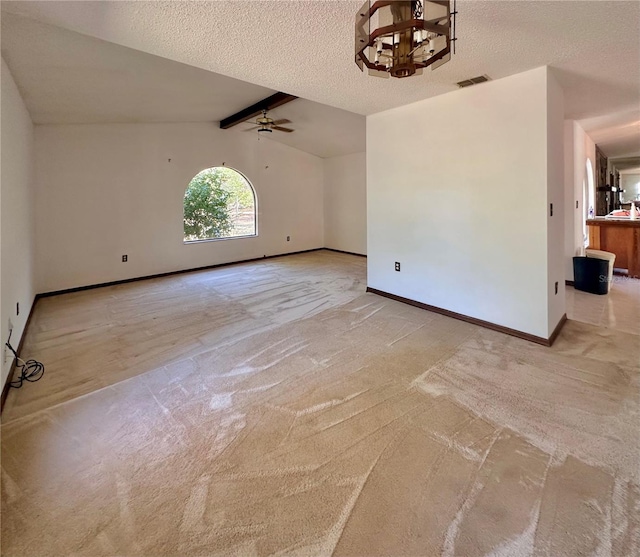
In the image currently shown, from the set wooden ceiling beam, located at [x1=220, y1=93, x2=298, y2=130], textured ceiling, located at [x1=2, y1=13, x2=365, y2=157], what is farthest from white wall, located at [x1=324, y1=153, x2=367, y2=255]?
wooden ceiling beam, located at [x1=220, y1=93, x2=298, y2=130]

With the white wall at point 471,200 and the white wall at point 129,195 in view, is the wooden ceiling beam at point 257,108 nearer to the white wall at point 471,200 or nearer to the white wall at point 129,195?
the white wall at point 129,195

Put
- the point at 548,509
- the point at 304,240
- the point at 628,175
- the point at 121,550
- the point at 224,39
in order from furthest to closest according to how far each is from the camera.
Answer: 1. the point at 628,175
2. the point at 304,240
3. the point at 224,39
4. the point at 548,509
5. the point at 121,550

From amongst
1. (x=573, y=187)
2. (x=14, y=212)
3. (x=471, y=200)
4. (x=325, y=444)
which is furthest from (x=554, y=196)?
(x=14, y=212)

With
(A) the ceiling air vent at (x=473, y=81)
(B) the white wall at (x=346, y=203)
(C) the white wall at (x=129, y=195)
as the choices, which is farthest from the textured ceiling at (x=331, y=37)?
(B) the white wall at (x=346, y=203)

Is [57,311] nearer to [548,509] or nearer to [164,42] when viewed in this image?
[164,42]

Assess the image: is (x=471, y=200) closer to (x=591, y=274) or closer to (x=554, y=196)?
(x=554, y=196)

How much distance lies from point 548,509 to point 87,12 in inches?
136

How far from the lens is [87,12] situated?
6.46ft

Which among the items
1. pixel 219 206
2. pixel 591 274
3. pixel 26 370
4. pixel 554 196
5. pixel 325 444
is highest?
pixel 219 206

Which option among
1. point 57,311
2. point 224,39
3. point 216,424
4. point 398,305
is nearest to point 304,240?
point 398,305

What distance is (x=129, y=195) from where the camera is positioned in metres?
5.54

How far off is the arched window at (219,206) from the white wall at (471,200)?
381cm

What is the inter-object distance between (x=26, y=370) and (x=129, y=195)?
3.73 meters

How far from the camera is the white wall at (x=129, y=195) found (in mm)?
4805
